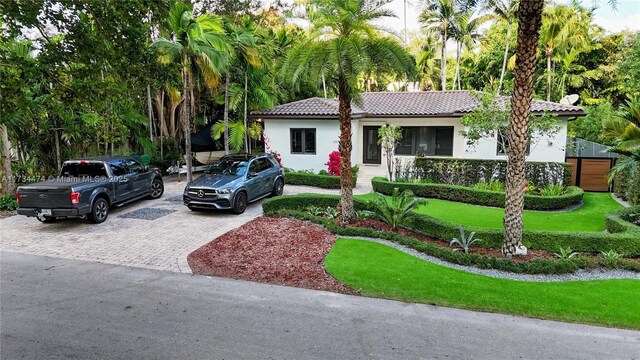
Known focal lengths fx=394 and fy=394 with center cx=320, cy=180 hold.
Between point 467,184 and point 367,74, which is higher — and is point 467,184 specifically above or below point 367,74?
below

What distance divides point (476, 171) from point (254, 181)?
8.85m

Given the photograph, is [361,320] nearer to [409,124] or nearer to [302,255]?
[302,255]

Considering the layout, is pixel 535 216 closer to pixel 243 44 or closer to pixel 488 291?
pixel 488 291

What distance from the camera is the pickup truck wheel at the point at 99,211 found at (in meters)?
11.3

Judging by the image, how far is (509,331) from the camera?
565 centimetres

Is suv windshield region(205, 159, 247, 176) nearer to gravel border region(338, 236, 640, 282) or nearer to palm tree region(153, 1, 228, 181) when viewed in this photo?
palm tree region(153, 1, 228, 181)

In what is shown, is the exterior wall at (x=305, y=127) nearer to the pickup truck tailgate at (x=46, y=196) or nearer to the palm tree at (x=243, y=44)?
the palm tree at (x=243, y=44)

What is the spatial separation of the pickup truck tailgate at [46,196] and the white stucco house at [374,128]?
11113mm

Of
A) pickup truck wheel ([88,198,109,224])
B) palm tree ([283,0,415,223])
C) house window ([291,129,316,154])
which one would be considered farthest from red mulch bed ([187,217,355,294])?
house window ([291,129,316,154])

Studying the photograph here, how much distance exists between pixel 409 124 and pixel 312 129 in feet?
16.7

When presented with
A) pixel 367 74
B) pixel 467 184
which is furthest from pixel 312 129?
pixel 367 74

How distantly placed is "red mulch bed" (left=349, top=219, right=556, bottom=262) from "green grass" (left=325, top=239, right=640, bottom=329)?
1.33 metres

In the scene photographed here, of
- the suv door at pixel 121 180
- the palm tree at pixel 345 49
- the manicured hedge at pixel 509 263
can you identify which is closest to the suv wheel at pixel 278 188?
the suv door at pixel 121 180

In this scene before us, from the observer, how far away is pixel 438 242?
32.6 feet
